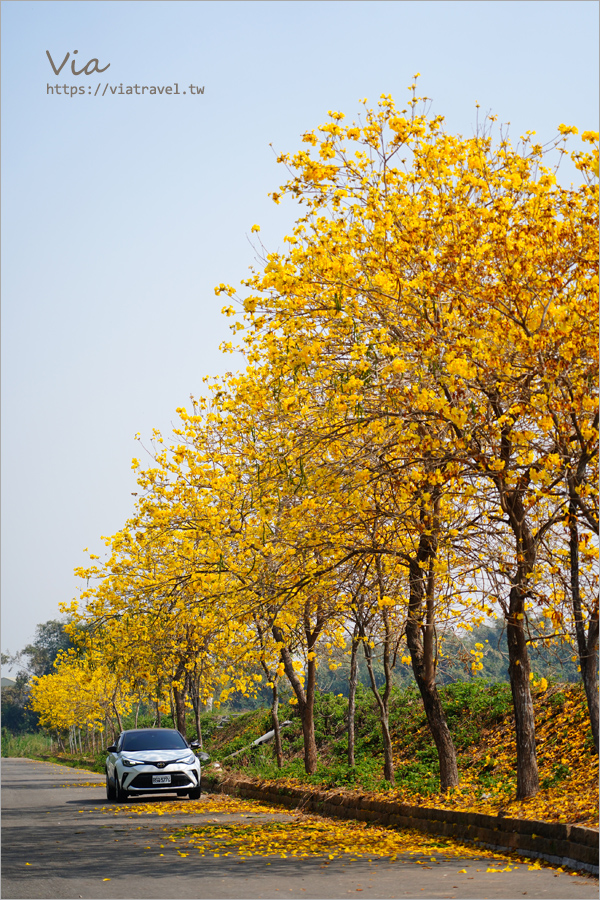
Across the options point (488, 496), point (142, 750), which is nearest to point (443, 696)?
point (142, 750)

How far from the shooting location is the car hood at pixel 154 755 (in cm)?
1627

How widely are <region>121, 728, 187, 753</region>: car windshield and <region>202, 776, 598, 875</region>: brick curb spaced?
2995 mm

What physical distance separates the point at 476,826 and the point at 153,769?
826 centimetres

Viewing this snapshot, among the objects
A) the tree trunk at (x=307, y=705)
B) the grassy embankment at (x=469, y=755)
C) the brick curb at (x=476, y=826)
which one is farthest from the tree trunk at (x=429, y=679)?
the tree trunk at (x=307, y=705)

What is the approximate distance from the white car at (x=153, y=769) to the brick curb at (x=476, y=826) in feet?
7.46

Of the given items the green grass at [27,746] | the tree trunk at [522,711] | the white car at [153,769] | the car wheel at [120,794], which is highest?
the tree trunk at [522,711]

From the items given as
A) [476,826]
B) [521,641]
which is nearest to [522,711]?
Answer: [521,641]

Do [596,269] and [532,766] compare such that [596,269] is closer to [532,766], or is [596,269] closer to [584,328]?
[584,328]

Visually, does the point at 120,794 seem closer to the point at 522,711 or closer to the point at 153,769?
the point at 153,769

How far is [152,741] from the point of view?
17.1 m

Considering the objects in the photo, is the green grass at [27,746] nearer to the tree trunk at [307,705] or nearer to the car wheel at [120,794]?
the car wheel at [120,794]

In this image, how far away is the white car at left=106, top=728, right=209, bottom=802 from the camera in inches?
633

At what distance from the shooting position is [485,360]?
809 centimetres

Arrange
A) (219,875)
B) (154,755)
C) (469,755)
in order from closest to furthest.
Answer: (219,875) < (469,755) < (154,755)
